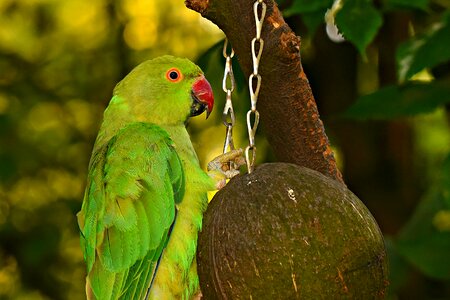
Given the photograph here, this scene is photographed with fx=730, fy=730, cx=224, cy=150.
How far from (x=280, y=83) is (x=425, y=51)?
1.05m

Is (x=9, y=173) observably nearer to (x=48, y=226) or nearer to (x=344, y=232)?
(x=48, y=226)

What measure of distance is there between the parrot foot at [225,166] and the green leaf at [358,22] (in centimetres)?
78

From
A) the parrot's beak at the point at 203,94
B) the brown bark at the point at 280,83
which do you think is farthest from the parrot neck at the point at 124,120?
the brown bark at the point at 280,83

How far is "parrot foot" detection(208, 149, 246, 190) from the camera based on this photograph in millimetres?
3123

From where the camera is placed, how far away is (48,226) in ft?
22.2

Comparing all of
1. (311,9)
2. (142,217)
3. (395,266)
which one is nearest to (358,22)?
(311,9)

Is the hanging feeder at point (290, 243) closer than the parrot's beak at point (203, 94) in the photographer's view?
Yes

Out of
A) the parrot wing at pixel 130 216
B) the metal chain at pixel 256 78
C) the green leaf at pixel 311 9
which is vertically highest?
the green leaf at pixel 311 9

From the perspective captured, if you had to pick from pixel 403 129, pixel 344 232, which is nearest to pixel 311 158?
pixel 344 232

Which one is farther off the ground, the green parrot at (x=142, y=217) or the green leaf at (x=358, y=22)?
the green leaf at (x=358, y=22)

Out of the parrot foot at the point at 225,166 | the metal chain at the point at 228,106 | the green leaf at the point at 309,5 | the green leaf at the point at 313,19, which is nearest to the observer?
the metal chain at the point at 228,106

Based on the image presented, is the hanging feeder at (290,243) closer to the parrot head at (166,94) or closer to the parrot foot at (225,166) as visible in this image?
the parrot foot at (225,166)

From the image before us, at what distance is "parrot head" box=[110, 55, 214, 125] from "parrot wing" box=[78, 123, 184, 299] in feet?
1.64

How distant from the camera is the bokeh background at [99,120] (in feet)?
17.7
